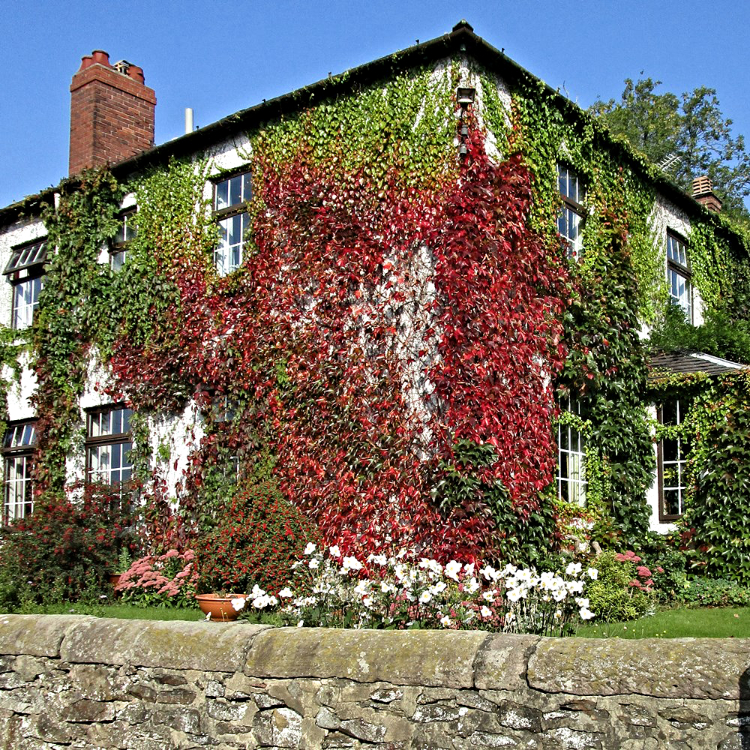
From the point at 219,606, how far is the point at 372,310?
376 centimetres

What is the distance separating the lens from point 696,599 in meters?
10.9

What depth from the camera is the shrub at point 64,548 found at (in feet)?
37.3

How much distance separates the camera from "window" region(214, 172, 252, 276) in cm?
1272

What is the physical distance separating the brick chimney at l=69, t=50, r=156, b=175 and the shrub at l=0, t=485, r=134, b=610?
18.7 ft

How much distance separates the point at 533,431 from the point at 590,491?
2.13 meters

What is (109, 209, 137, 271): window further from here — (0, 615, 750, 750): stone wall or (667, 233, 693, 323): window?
(667, 233, 693, 323): window

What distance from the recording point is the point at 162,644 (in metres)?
5.72

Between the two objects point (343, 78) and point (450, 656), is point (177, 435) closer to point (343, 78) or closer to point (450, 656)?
point (343, 78)

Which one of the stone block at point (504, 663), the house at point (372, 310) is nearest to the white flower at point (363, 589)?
the house at point (372, 310)

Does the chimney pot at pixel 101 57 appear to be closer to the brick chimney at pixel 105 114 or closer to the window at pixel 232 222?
the brick chimney at pixel 105 114

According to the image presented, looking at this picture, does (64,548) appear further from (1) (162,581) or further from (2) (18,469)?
(2) (18,469)

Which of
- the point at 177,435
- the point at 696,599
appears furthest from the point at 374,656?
the point at 177,435

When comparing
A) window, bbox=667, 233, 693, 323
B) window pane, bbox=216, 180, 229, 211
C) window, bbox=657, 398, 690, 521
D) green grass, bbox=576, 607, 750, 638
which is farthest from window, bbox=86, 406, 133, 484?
window, bbox=667, 233, 693, 323

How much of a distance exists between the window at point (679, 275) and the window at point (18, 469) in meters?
10.9
